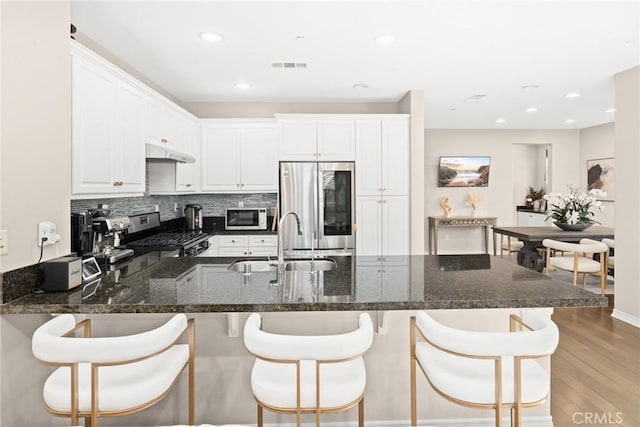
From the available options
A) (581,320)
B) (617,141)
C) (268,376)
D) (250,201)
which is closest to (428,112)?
(617,141)

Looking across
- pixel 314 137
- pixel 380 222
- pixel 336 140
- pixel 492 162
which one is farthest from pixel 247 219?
pixel 492 162

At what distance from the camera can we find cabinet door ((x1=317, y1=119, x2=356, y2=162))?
4.66 metres

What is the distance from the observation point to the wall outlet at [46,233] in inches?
72.3

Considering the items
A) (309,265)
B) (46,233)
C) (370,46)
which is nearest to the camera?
(46,233)

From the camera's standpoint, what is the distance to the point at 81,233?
2506 mm

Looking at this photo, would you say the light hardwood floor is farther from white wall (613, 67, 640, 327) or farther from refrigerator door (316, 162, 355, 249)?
refrigerator door (316, 162, 355, 249)

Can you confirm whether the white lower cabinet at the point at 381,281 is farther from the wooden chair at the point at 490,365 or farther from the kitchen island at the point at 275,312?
the wooden chair at the point at 490,365

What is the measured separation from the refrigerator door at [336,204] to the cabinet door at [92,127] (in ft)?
8.03

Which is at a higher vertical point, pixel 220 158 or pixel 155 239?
pixel 220 158

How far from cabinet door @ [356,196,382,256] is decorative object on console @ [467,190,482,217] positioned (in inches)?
150

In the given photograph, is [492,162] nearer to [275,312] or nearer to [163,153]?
[163,153]

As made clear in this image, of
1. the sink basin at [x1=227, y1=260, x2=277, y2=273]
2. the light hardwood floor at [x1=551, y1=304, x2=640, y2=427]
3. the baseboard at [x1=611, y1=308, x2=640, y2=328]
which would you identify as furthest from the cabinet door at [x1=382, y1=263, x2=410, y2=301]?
the baseboard at [x1=611, y1=308, x2=640, y2=328]

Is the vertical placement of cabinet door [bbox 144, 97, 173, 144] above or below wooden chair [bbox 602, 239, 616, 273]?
above

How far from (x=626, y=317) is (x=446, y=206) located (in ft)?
13.1
